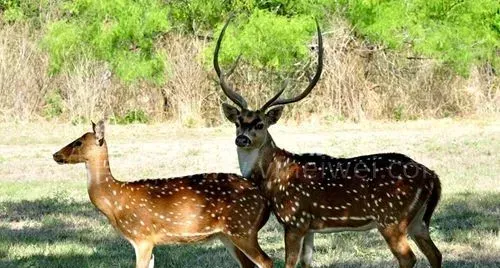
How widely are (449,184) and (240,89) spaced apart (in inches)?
554

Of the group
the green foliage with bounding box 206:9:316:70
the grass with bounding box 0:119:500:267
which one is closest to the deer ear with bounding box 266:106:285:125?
the grass with bounding box 0:119:500:267

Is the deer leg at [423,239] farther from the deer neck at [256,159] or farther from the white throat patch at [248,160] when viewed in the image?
the white throat patch at [248,160]

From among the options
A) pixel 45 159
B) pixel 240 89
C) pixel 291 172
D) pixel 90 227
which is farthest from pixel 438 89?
pixel 291 172

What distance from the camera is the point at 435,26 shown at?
1066 inches

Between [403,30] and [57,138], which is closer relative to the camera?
[57,138]

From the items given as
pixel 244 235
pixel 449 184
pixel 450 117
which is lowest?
pixel 450 117

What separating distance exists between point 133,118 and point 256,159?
18.9 metres

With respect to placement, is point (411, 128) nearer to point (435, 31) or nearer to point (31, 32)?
point (435, 31)

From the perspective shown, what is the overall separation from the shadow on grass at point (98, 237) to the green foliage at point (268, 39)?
43.6ft

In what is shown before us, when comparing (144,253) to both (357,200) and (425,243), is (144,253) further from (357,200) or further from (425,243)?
(425,243)

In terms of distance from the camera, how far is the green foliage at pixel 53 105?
88.7 ft

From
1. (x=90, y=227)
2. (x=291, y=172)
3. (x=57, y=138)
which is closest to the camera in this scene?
(x=291, y=172)

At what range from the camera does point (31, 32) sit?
28812mm

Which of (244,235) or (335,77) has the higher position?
(244,235)
